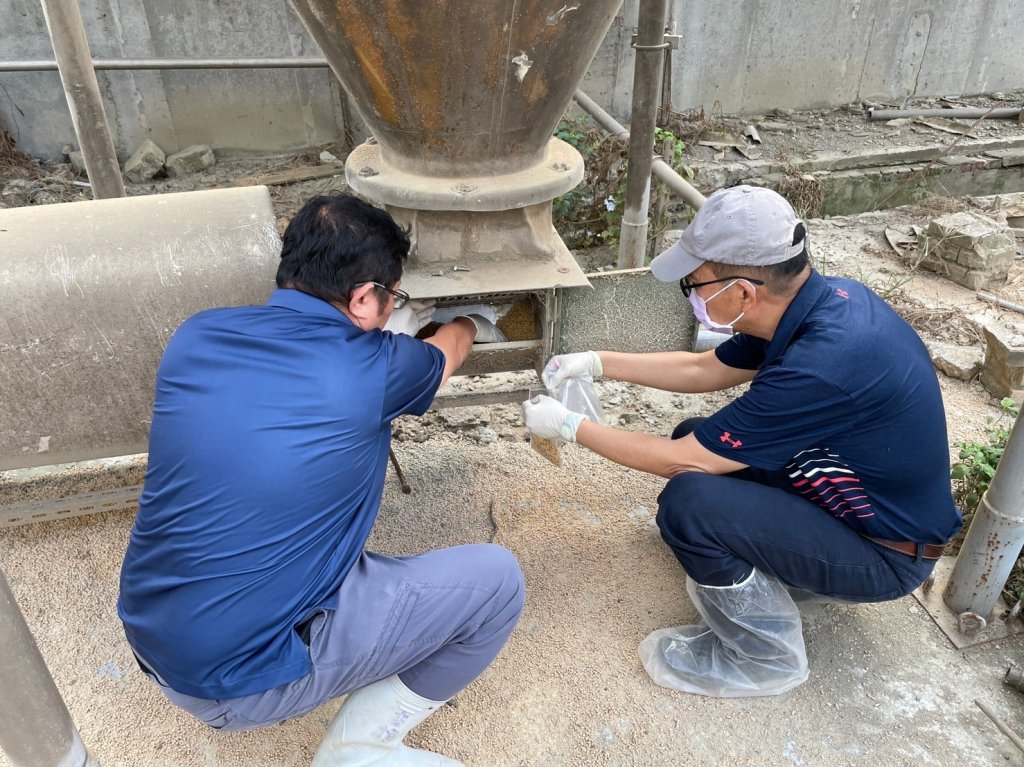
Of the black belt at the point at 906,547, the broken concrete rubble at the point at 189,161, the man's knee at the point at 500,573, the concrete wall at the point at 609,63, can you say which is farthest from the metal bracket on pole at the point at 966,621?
the broken concrete rubble at the point at 189,161

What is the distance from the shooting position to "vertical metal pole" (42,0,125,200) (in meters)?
3.21

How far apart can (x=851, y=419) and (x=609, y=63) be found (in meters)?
6.10

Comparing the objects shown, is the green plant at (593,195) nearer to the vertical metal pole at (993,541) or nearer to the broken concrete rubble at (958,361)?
the broken concrete rubble at (958,361)

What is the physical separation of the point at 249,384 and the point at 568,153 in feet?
4.77

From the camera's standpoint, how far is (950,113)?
773cm

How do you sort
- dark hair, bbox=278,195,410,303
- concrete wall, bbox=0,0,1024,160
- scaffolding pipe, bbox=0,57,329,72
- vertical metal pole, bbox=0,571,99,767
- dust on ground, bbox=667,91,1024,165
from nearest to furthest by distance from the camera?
vertical metal pole, bbox=0,571,99,767 < dark hair, bbox=278,195,410,303 < scaffolding pipe, bbox=0,57,329,72 < concrete wall, bbox=0,0,1024,160 < dust on ground, bbox=667,91,1024,165

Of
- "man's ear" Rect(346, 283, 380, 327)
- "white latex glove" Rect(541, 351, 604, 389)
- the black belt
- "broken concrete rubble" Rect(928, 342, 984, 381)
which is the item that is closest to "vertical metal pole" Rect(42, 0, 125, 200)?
"man's ear" Rect(346, 283, 380, 327)

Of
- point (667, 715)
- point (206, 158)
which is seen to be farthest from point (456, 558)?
point (206, 158)

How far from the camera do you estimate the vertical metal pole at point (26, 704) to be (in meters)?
1.49

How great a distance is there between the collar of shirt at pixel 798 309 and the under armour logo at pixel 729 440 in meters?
0.25

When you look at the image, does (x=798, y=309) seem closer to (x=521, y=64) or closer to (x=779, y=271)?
(x=779, y=271)

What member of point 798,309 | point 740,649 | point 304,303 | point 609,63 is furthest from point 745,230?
point 609,63

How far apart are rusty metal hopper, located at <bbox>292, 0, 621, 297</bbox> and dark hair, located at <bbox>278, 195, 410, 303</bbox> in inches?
14.7

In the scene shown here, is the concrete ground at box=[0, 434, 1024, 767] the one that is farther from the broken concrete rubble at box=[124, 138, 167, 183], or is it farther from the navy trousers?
the broken concrete rubble at box=[124, 138, 167, 183]
